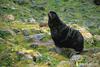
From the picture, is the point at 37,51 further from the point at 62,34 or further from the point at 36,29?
the point at 36,29

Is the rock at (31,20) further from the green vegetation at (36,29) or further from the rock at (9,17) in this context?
the rock at (9,17)

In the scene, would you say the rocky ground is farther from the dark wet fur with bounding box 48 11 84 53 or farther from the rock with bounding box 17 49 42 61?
the dark wet fur with bounding box 48 11 84 53

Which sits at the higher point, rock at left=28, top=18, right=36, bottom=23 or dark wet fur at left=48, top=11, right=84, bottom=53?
dark wet fur at left=48, top=11, right=84, bottom=53

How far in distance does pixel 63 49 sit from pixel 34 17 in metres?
9.96

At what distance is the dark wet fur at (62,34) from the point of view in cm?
1728

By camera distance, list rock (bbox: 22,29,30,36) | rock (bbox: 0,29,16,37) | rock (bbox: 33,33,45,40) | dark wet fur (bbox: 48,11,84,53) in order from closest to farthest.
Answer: dark wet fur (bbox: 48,11,84,53), rock (bbox: 0,29,16,37), rock (bbox: 33,33,45,40), rock (bbox: 22,29,30,36)

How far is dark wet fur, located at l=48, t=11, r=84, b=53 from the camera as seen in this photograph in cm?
1728

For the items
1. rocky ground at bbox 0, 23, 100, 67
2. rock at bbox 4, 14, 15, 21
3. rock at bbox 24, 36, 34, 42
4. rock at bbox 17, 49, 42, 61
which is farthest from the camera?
rock at bbox 4, 14, 15, 21

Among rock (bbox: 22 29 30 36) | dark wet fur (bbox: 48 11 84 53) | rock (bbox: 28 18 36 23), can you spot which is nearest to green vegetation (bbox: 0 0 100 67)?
rock (bbox: 22 29 30 36)

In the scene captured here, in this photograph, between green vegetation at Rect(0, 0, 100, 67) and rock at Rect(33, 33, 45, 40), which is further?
rock at Rect(33, 33, 45, 40)

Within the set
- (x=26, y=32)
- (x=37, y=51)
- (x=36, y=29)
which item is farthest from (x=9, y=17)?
(x=37, y=51)

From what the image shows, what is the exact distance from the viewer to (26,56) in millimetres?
14805

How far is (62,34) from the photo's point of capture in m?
17.3

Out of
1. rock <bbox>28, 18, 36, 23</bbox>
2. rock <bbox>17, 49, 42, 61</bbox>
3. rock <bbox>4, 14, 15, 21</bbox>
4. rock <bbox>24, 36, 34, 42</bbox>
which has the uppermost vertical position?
rock <bbox>17, 49, 42, 61</bbox>
